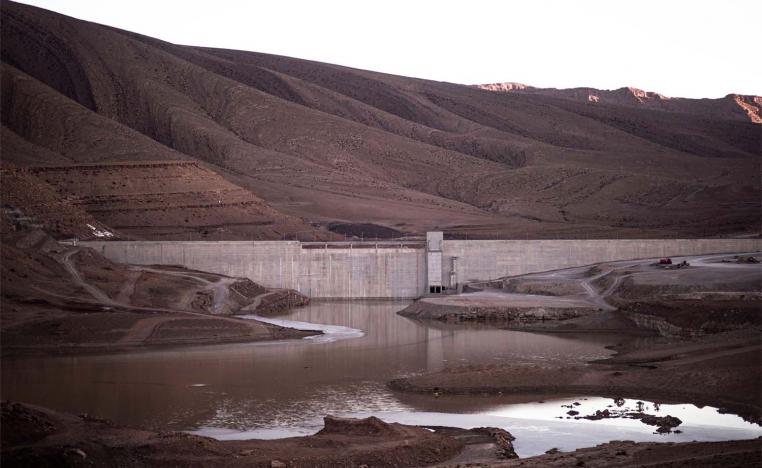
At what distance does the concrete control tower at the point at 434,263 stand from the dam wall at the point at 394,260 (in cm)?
8

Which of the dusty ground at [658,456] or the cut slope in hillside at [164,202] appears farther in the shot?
the cut slope in hillside at [164,202]

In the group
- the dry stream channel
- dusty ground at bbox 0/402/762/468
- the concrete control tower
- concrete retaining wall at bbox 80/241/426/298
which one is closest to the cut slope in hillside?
concrete retaining wall at bbox 80/241/426/298

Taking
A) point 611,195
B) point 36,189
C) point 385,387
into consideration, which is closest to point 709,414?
point 385,387

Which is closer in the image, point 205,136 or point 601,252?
point 601,252

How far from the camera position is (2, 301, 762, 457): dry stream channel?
1438 inches

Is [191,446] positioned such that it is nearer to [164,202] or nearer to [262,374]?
[262,374]

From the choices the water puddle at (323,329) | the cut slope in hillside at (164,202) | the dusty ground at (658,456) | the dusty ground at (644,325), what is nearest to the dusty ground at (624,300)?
the dusty ground at (644,325)

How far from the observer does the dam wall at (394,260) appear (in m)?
93.0

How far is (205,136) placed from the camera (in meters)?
172

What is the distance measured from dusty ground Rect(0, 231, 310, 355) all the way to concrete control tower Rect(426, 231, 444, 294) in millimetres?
12568

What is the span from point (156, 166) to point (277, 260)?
3151 cm

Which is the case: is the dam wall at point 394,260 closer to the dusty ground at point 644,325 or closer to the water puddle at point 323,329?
the dusty ground at point 644,325

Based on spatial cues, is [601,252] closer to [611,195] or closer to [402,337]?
[402,337]

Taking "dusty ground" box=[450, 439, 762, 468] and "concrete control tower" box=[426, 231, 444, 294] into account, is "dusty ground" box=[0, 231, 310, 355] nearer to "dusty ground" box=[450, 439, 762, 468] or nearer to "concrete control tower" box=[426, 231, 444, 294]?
"concrete control tower" box=[426, 231, 444, 294]
